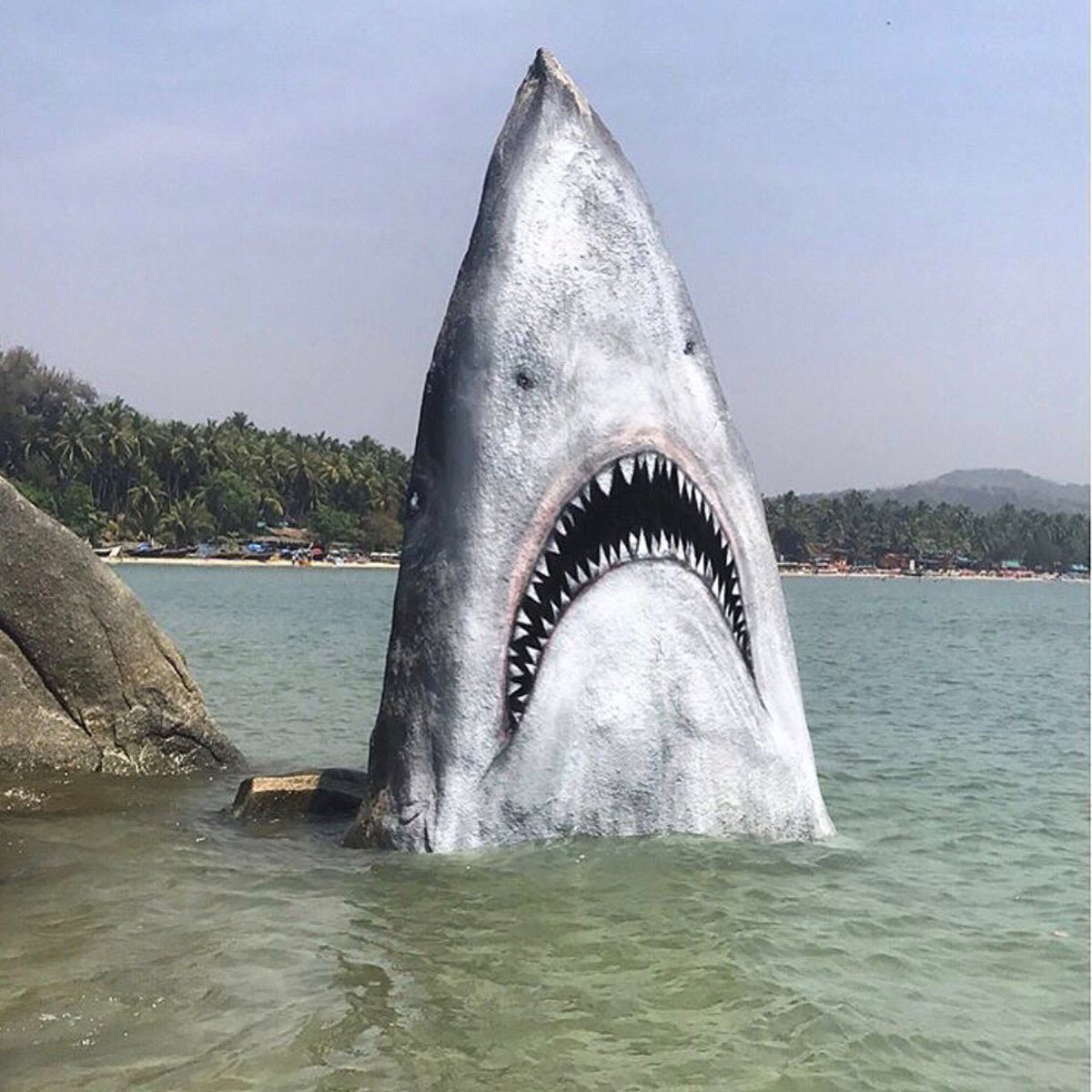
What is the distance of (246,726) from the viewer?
11688mm

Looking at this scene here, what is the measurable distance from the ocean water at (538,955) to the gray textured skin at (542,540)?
9.1 inches

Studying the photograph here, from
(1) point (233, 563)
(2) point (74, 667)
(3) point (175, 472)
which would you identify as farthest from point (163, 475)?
(2) point (74, 667)

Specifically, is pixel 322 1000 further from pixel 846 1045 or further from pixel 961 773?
pixel 961 773

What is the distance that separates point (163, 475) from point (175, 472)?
0.89m

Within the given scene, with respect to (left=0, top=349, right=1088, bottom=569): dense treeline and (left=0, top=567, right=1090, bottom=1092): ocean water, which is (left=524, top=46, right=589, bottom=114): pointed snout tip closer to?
(left=0, top=567, right=1090, bottom=1092): ocean water

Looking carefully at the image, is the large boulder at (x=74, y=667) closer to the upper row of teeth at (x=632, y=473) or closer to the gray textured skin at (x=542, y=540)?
the gray textured skin at (x=542, y=540)

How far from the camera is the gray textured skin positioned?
4895 mm

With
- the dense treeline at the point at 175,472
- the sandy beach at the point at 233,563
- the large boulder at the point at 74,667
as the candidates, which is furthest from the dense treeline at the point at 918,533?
the large boulder at the point at 74,667

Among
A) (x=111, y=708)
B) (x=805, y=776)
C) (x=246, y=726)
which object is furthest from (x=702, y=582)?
(x=246, y=726)

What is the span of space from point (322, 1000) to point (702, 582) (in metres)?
1.98

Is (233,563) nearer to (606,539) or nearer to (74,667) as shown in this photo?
(74,667)

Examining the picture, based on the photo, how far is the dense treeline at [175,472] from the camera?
96.4 meters

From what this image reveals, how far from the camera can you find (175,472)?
10412 cm

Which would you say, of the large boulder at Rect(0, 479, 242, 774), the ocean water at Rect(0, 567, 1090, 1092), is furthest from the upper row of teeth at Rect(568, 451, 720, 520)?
the large boulder at Rect(0, 479, 242, 774)
